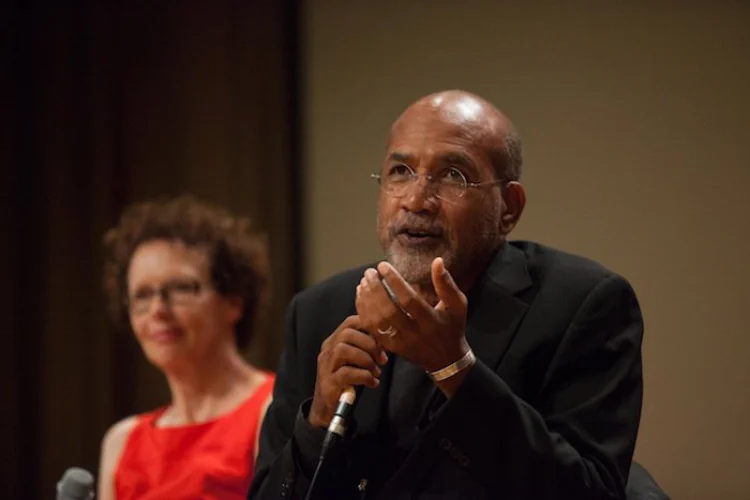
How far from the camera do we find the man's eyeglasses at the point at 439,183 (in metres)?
1.64

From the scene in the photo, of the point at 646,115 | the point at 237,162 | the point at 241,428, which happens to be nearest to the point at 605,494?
the point at 241,428

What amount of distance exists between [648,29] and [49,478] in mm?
2568

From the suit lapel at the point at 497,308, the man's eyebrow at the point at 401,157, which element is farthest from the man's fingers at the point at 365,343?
the man's eyebrow at the point at 401,157

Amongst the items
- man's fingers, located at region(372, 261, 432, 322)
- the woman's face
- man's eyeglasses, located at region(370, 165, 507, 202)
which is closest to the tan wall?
the woman's face

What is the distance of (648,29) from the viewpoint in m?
2.79

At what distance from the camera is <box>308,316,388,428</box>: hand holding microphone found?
1474 mm

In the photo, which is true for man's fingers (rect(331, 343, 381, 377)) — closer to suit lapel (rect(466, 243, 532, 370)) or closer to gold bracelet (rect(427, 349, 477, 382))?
gold bracelet (rect(427, 349, 477, 382))

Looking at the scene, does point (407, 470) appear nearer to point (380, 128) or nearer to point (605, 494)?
point (605, 494)

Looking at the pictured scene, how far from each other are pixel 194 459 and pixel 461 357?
1270 mm

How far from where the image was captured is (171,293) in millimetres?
2561

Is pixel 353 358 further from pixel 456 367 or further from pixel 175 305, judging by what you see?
pixel 175 305

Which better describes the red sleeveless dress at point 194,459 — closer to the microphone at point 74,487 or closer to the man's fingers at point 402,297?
the microphone at point 74,487

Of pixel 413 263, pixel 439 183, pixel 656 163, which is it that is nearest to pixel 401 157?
pixel 439 183

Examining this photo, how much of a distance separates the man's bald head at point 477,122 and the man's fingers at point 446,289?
1.28 ft
